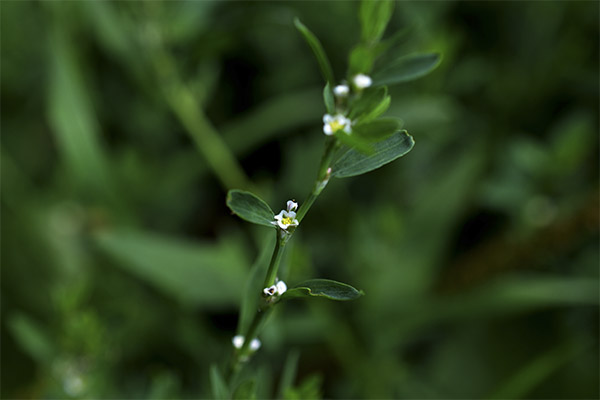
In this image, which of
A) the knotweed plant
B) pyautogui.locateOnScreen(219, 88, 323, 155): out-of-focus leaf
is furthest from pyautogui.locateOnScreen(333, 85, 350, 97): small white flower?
pyautogui.locateOnScreen(219, 88, 323, 155): out-of-focus leaf

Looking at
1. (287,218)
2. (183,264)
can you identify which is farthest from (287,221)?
(183,264)

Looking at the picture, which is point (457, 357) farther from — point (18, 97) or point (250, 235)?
point (18, 97)

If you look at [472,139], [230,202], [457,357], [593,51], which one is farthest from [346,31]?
[230,202]

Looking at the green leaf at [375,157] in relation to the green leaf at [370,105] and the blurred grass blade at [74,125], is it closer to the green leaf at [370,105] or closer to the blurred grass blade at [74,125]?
the green leaf at [370,105]

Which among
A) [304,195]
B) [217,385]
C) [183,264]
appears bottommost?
[217,385]

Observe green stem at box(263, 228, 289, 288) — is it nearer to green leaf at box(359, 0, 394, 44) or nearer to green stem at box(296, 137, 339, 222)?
green stem at box(296, 137, 339, 222)

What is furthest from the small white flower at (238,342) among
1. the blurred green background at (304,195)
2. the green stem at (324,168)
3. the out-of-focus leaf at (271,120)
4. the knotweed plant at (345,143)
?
the out-of-focus leaf at (271,120)

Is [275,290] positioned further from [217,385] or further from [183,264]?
[183,264]
